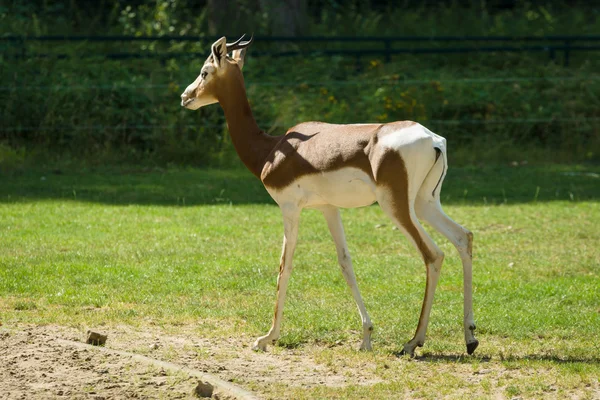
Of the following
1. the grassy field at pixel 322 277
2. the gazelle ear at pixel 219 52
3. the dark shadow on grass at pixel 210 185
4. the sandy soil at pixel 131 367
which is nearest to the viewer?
the sandy soil at pixel 131 367

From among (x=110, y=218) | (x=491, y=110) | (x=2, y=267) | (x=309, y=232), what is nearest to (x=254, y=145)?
(x=2, y=267)

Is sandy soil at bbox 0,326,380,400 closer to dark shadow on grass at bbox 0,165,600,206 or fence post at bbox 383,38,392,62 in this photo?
dark shadow on grass at bbox 0,165,600,206

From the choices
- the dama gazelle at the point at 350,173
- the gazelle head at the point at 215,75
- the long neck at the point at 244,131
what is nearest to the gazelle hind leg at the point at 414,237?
the dama gazelle at the point at 350,173

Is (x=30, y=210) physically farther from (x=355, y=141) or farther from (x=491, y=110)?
(x=491, y=110)

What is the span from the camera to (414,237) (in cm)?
671

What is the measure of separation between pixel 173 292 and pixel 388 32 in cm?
1605

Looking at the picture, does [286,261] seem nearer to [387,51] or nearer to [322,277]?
[322,277]

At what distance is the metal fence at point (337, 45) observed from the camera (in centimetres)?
1870

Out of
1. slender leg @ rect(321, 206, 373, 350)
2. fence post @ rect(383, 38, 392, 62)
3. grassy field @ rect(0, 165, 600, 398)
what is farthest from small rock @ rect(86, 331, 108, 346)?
fence post @ rect(383, 38, 392, 62)

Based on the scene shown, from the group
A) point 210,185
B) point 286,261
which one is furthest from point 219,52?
point 210,185

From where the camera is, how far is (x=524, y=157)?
17578mm

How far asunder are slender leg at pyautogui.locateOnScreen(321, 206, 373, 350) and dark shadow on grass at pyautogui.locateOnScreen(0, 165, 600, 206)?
6279 millimetres

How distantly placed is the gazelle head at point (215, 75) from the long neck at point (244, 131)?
48 millimetres

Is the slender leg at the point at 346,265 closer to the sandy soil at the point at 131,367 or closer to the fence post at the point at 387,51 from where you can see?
the sandy soil at the point at 131,367
